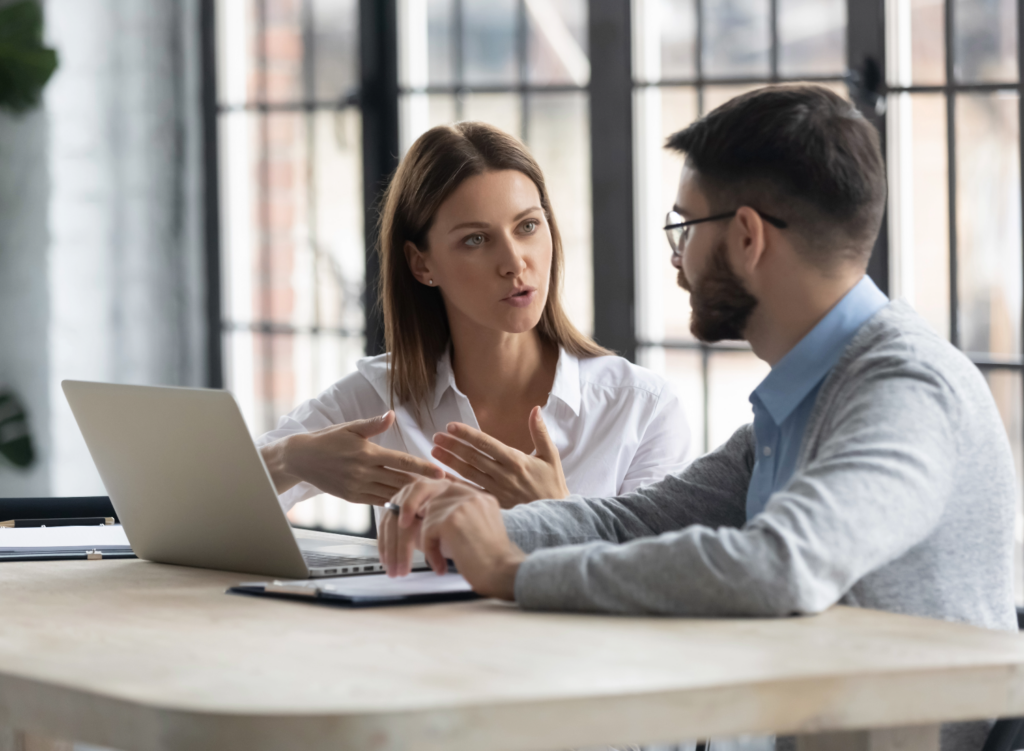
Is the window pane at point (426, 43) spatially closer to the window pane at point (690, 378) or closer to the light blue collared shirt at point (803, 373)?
the window pane at point (690, 378)

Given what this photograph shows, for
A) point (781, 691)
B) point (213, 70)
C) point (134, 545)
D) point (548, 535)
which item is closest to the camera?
point (781, 691)

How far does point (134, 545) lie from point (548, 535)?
1.78 ft

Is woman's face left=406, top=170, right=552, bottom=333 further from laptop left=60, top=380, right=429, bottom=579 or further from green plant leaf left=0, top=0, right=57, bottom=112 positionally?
green plant leaf left=0, top=0, right=57, bottom=112

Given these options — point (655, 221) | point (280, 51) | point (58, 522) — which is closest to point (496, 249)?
point (58, 522)

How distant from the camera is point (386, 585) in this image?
1308 millimetres

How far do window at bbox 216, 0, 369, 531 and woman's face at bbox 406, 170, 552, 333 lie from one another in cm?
198

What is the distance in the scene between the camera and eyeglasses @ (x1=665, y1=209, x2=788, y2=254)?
1.34 metres

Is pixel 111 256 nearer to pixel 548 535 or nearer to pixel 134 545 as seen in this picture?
pixel 134 545

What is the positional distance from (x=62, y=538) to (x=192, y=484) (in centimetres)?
41

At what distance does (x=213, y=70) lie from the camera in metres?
4.27

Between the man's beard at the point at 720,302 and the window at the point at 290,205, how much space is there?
2.77 m

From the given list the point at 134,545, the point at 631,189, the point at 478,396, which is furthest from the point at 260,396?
the point at 134,545

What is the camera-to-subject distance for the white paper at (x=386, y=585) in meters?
1.24

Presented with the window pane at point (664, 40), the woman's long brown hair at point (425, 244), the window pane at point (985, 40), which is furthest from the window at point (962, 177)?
the woman's long brown hair at point (425, 244)
